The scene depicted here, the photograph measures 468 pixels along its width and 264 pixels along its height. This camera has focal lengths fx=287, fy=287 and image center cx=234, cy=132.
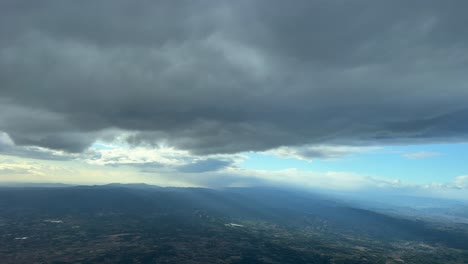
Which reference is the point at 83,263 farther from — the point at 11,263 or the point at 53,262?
the point at 11,263

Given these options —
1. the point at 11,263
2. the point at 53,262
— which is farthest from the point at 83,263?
the point at 11,263
